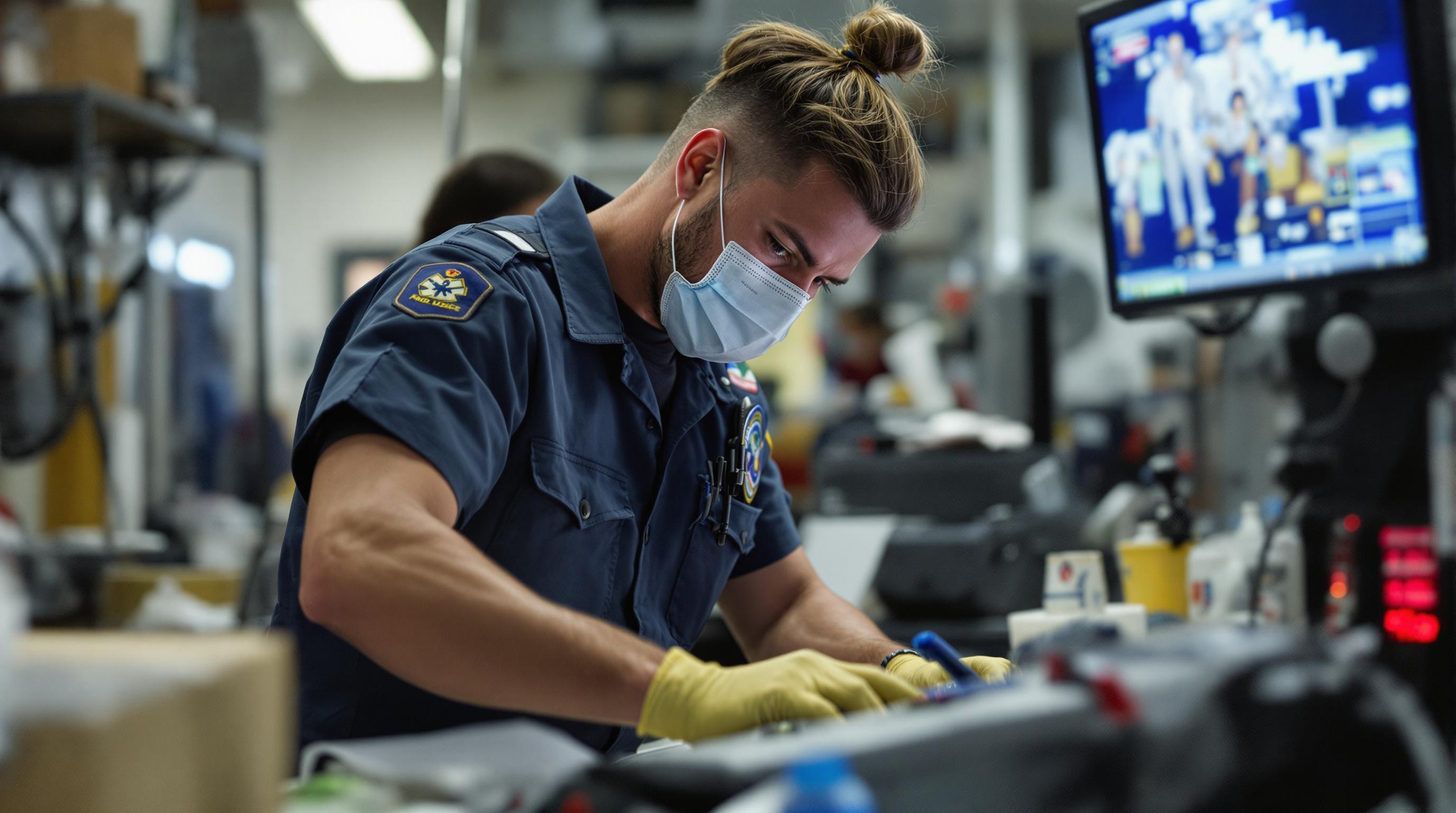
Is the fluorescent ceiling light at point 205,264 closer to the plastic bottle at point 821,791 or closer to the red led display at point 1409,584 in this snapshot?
the red led display at point 1409,584

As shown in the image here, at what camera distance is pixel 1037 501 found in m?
2.30

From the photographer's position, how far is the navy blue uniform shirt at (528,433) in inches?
44.0

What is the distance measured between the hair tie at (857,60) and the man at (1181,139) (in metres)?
0.44

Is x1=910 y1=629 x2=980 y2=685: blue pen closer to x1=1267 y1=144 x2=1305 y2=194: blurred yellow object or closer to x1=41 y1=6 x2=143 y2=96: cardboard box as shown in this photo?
x1=1267 y1=144 x2=1305 y2=194: blurred yellow object

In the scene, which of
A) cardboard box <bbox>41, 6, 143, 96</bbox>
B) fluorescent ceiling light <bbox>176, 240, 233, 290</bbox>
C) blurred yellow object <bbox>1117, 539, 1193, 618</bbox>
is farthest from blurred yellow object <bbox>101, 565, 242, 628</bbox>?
fluorescent ceiling light <bbox>176, 240, 233, 290</bbox>

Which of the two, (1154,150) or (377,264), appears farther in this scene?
(377,264)

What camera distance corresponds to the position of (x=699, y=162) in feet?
4.79

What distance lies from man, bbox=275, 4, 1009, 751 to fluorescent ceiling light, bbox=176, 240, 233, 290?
660cm

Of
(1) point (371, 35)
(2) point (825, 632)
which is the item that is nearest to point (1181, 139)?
(2) point (825, 632)

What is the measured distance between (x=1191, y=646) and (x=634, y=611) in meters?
0.77

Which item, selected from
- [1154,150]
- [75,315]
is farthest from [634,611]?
[75,315]

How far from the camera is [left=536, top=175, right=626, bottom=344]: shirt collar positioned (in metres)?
1.37

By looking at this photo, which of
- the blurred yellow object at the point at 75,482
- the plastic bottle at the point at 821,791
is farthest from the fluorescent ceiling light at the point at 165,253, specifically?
the plastic bottle at the point at 821,791

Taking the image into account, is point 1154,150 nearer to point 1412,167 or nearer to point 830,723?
point 1412,167
